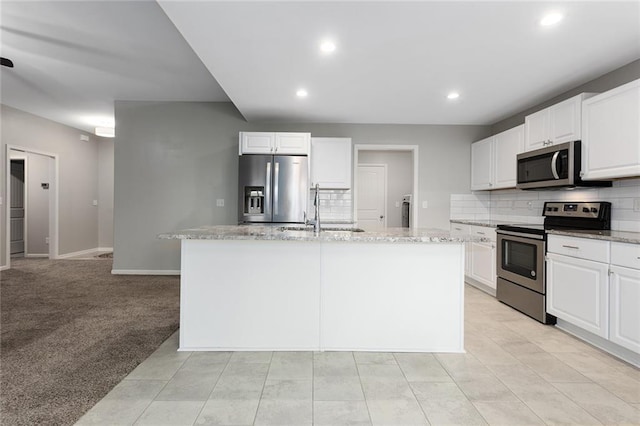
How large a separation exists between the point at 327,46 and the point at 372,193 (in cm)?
460

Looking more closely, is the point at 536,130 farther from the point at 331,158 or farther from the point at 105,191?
the point at 105,191

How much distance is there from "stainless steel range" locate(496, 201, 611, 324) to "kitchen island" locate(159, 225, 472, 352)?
1220 mm

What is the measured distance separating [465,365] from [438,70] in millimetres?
2434

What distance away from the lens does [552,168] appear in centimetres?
324

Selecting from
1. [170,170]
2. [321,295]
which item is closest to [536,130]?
[321,295]

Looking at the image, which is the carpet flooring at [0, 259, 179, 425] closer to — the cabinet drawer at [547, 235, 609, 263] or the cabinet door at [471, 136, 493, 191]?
the cabinet drawer at [547, 235, 609, 263]

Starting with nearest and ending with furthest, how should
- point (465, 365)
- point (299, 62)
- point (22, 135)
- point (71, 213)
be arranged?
A: point (465, 365), point (299, 62), point (22, 135), point (71, 213)

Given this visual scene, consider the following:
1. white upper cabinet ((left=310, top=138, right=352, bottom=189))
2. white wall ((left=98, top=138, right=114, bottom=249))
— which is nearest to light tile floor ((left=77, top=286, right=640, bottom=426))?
white upper cabinet ((left=310, top=138, right=352, bottom=189))

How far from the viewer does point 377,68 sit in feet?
9.90

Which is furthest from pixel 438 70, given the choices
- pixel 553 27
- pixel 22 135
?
pixel 22 135

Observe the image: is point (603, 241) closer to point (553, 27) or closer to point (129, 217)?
point (553, 27)

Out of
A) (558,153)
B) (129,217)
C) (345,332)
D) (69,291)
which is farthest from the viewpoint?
(129,217)

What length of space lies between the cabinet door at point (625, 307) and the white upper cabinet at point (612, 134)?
0.80m

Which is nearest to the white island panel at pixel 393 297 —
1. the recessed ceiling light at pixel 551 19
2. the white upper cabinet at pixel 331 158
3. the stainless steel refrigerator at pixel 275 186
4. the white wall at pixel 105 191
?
the recessed ceiling light at pixel 551 19
